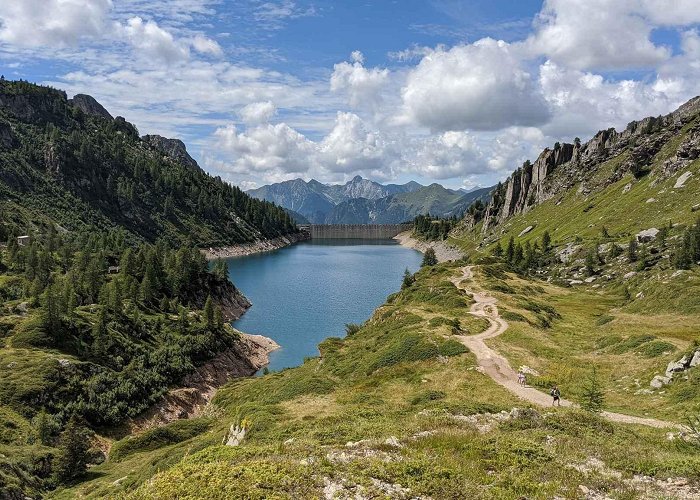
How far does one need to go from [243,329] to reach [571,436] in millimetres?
104502

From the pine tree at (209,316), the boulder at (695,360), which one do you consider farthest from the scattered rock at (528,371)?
the pine tree at (209,316)

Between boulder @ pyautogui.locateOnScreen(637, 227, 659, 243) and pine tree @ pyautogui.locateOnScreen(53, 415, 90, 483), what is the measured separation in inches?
4981

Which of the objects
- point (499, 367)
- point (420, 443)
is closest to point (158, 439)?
point (499, 367)

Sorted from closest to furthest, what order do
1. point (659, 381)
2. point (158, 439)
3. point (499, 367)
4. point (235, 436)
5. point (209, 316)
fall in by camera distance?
point (235, 436) < point (659, 381) < point (499, 367) < point (158, 439) < point (209, 316)

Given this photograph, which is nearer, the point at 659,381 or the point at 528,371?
the point at 659,381

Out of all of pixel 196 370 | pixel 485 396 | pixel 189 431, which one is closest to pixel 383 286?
pixel 196 370

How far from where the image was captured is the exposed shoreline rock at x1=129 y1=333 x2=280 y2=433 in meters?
72.1

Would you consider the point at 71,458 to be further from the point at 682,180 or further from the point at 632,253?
the point at 682,180

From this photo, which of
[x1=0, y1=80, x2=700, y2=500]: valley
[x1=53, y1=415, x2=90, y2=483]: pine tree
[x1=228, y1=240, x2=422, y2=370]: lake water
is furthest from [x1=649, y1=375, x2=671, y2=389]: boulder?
[x1=228, y1=240, x2=422, y2=370]: lake water

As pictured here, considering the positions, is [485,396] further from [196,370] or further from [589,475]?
[196,370]

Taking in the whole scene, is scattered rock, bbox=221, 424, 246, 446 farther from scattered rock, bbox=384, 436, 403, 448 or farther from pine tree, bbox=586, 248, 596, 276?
pine tree, bbox=586, 248, 596, 276

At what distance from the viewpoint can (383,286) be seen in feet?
565

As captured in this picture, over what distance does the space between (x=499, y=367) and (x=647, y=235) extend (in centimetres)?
9818

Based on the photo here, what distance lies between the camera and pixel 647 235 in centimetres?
12100
